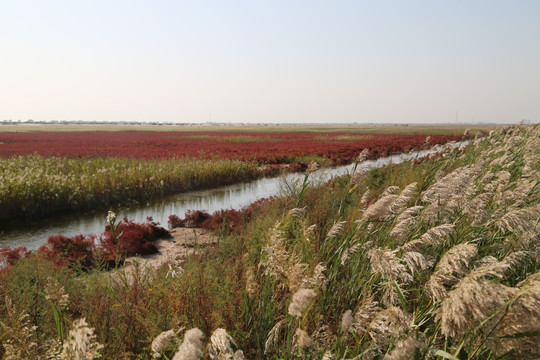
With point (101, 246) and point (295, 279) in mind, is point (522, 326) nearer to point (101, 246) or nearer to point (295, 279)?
point (295, 279)

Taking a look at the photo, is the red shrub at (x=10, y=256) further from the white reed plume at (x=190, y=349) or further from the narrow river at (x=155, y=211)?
the white reed plume at (x=190, y=349)

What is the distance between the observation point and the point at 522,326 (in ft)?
4.08

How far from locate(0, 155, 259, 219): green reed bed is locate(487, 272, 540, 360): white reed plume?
12844 millimetres

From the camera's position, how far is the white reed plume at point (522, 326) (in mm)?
1194

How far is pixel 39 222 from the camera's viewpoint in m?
10.6

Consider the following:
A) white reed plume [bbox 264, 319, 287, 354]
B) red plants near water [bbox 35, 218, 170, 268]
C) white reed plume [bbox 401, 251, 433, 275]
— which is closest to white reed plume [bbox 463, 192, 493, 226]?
white reed plume [bbox 401, 251, 433, 275]

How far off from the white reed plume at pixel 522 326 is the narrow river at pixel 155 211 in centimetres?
556

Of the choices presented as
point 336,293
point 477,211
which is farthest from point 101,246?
point 477,211

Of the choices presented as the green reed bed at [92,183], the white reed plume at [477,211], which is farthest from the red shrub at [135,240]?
the white reed plume at [477,211]

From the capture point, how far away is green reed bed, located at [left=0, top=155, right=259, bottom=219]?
11.0 meters

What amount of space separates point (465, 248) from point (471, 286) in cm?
36

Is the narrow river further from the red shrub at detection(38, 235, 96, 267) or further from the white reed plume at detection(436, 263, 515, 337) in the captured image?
the white reed plume at detection(436, 263, 515, 337)

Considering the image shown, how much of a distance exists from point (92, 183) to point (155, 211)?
9.75 feet

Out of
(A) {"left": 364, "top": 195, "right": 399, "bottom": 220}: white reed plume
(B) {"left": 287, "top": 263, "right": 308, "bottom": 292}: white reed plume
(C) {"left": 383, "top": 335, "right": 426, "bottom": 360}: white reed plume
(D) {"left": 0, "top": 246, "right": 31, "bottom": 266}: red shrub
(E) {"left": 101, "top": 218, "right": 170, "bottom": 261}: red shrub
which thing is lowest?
(E) {"left": 101, "top": 218, "right": 170, "bottom": 261}: red shrub
